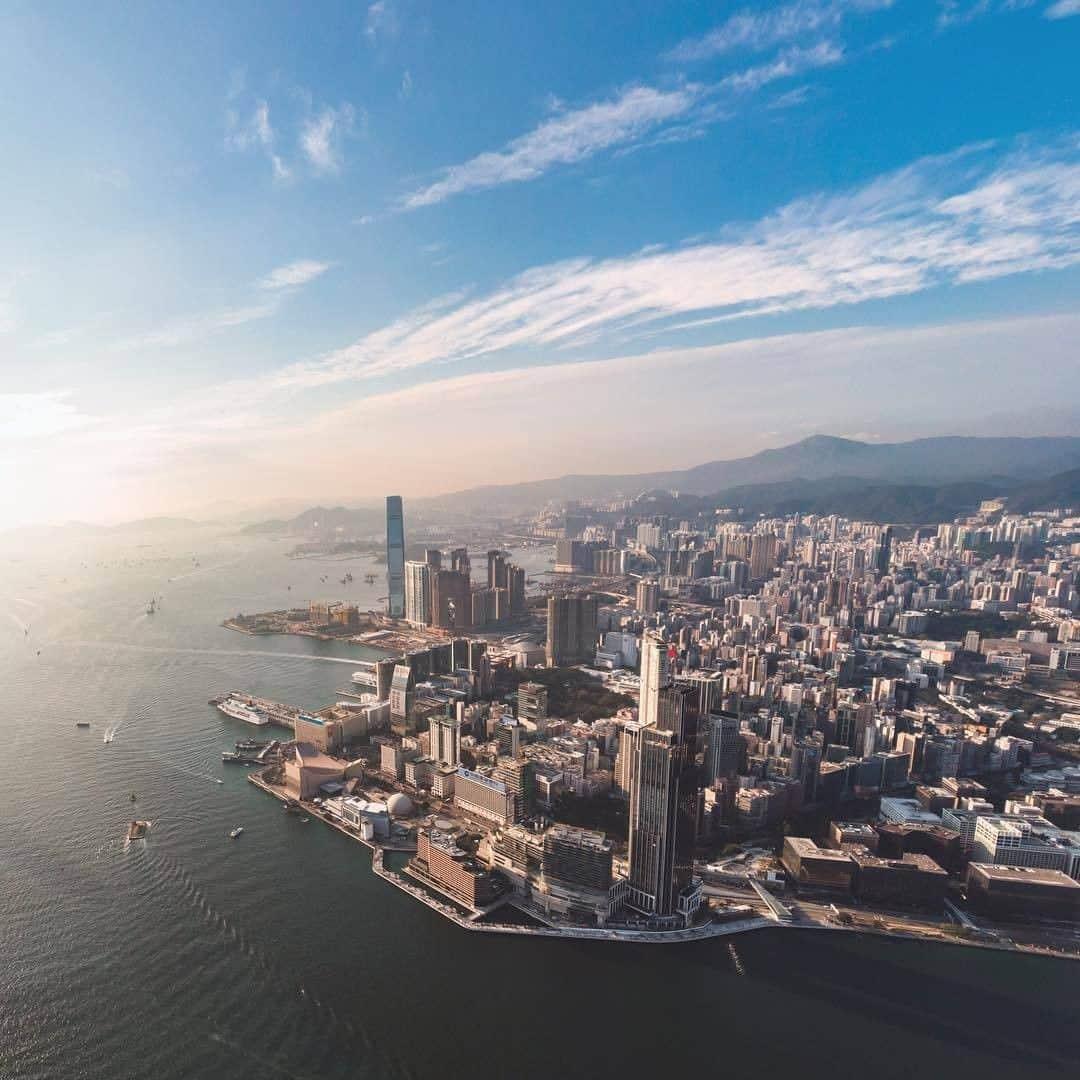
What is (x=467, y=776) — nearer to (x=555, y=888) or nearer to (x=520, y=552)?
(x=555, y=888)

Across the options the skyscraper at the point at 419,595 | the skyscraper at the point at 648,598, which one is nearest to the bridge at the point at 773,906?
the skyscraper at the point at 648,598

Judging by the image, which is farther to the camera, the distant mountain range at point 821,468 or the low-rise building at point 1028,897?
the distant mountain range at point 821,468

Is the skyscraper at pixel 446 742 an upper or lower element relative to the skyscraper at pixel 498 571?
lower

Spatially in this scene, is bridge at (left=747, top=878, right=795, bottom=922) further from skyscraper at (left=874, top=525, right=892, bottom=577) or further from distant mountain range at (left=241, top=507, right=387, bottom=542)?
distant mountain range at (left=241, top=507, right=387, bottom=542)

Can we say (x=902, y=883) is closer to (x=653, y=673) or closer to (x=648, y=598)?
(x=653, y=673)

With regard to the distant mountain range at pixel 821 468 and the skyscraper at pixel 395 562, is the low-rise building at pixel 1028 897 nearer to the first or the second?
the skyscraper at pixel 395 562
